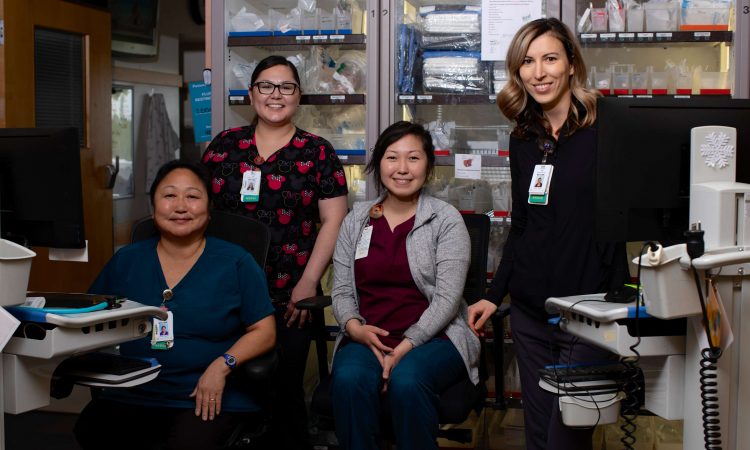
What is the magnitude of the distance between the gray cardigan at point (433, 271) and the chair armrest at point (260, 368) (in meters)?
0.43

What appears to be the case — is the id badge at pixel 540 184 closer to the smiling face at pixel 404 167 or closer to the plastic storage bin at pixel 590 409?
the smiling face at pixel 404 167

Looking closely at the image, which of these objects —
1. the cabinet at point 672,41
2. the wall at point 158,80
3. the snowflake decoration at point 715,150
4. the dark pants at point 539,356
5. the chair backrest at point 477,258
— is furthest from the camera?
the wall at point 158,80

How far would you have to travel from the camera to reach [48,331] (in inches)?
79.0

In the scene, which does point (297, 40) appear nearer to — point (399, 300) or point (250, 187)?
point (250, 187)

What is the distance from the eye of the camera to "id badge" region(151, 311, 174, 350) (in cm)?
253

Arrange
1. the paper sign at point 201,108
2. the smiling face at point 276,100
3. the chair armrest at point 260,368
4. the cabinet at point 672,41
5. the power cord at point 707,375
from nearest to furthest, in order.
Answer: the power cord at point 707,375 < the chair armrest at point 260,368 < the smiling face at point 276,100 < the cabinet at point 672,41 < the paper sign at point 201,108

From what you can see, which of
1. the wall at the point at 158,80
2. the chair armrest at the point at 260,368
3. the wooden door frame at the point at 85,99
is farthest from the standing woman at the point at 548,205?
the wall at the point at 158,80

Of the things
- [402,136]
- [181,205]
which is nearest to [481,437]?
[402,136]

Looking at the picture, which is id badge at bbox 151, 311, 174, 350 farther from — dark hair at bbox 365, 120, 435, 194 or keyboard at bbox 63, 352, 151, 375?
dark hair at bbox 365, 120, 435, 194

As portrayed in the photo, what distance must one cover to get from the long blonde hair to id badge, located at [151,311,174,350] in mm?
1269

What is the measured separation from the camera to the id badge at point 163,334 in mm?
2525

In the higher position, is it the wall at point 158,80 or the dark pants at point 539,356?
the wall at point 158,80

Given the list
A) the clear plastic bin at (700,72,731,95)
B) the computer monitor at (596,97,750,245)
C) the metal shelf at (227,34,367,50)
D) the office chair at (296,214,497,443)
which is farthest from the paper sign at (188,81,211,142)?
the computer monitor at (596,97,750,245)

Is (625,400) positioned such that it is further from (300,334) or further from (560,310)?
(300,334)
